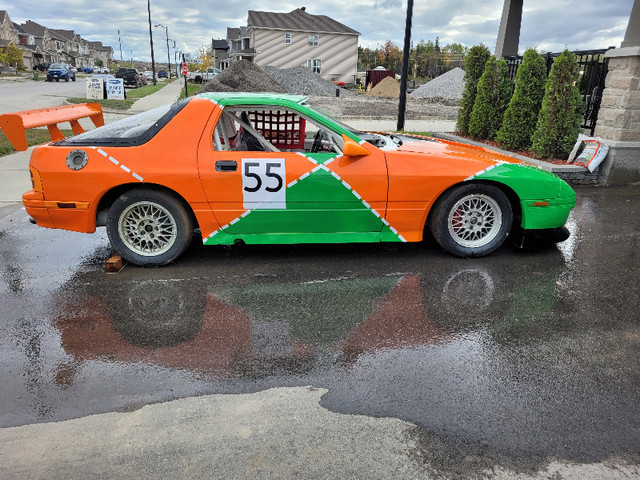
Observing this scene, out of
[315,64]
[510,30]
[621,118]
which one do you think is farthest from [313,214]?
[315,64]

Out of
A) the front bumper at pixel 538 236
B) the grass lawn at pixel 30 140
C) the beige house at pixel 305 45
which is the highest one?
the beige house at pixel 305 45

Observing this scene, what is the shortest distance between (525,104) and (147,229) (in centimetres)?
755

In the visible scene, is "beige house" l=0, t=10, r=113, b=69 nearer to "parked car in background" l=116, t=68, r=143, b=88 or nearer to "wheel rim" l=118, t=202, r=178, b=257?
"parked car in background" l=116, t=68, r=143, b=88

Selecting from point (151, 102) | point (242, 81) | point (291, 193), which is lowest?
point (151, 102)

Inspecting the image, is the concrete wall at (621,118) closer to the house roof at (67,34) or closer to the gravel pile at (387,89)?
the gravel pile at (387,89)

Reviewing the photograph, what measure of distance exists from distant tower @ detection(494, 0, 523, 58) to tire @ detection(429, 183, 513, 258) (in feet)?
28.1

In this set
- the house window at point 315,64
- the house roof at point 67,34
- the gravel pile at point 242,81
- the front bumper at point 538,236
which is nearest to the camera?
the front bumper at point 538,236

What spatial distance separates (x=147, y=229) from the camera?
473cm

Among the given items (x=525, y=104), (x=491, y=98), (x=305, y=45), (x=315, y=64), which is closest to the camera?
(x=525, y=104)

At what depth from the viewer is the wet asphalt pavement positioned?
2727 millimetres

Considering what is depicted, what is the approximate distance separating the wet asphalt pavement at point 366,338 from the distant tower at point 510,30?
815cm

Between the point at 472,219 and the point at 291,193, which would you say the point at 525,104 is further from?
the point at 291,193

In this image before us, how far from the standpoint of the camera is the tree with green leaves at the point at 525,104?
9.19 meters

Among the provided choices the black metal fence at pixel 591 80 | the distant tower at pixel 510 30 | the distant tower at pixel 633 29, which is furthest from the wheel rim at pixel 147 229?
the distant tower at pixel 510 30
